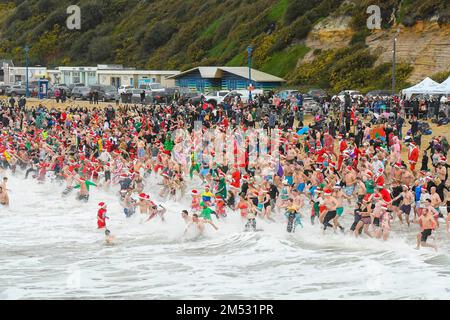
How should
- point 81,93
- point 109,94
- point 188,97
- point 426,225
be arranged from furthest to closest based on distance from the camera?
point 81,93 < point 109,94 < point 188,97 < point 426,225

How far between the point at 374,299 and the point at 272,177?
8.83 m

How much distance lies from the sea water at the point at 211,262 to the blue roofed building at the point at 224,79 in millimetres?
33159

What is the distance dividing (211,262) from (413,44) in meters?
37.3

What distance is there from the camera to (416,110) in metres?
32.3

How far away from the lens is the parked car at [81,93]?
5438 cm

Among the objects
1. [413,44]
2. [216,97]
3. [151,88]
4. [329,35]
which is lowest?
[216,97]

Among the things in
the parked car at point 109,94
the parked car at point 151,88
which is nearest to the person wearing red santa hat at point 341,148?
the parked car at point 151,88

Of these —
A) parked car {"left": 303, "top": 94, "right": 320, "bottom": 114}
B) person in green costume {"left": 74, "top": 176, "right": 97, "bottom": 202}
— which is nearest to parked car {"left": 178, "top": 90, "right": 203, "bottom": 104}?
parked car {"left": 303, "top": 94, "right": 320, "bottom": 114}

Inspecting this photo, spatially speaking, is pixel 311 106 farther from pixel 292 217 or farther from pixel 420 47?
pixel 292 217

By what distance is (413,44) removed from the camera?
51094 mm

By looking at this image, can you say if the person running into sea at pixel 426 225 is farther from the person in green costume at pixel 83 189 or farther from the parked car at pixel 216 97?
the parked car at pixel 216 97

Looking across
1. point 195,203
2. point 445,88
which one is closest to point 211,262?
point 195,203
